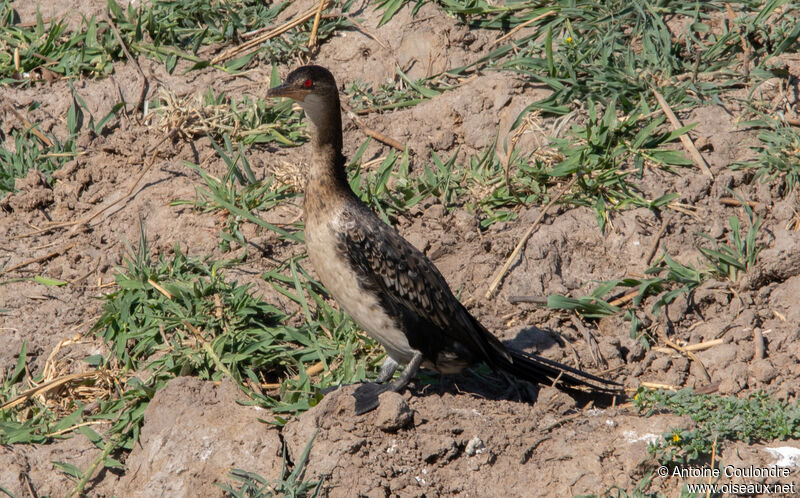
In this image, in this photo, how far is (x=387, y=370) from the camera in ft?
14.7

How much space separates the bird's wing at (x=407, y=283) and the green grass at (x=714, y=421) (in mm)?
834

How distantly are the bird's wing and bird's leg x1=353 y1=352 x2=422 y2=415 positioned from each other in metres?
0.12

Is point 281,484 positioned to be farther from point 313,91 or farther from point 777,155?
point 777,155

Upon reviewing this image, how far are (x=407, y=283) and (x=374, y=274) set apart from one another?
A: 184 millimetres

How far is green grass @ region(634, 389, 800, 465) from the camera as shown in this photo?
3490mm

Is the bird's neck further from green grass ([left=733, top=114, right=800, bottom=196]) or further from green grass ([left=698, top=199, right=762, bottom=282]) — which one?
green grass ([left=733, top=114, right=800, bottom=196])

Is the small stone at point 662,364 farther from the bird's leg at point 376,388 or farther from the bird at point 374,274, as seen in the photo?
the bird's leg at point 376,388

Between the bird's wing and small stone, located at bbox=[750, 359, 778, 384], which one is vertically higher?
the bird's wing

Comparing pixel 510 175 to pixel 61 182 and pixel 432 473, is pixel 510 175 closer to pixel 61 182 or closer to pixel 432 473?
pixel 432 473

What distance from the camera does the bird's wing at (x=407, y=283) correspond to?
417 cm

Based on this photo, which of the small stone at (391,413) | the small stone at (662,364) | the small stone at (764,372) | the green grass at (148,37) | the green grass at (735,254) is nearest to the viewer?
the small stone at (391,413)

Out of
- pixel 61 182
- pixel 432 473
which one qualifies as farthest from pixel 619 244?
pixel 61 182

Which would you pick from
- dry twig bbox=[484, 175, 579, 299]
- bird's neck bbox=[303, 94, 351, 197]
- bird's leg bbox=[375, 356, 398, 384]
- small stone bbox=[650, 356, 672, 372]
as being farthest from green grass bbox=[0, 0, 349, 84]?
small stone bbox=[650, 356, 672, 372]

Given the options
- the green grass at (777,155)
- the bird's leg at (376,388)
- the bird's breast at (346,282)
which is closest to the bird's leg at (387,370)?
the bird's leg at (376,388)
